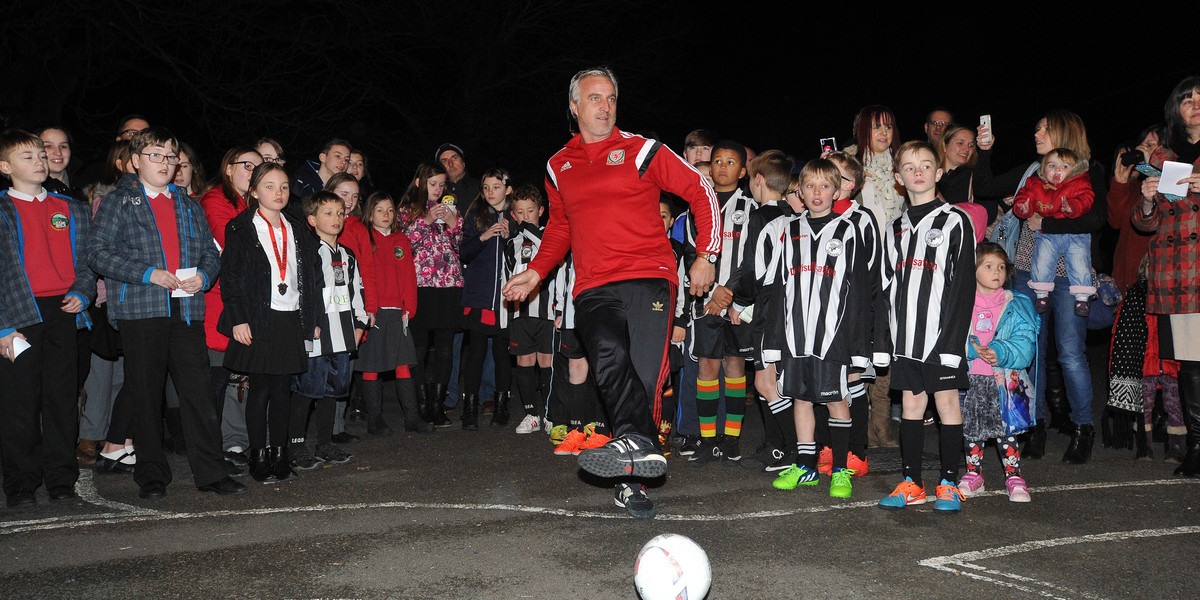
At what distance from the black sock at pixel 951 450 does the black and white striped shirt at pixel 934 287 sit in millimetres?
447

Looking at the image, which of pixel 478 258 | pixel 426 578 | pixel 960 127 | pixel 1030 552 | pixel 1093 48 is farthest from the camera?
pixel 1093 48

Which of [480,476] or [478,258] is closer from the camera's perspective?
[480,476]

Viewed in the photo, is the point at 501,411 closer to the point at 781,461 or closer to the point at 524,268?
the point at 524,268

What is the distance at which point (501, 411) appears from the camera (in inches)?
338

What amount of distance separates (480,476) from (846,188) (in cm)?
317

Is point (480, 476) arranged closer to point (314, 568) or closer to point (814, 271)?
point (314, 568)

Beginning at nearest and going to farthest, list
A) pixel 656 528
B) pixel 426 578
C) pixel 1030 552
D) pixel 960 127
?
1. pixel 426 578
2. pixel 1030 552
3. pixel 656 528
4. pixel 960 127

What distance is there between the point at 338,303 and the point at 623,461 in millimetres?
3438

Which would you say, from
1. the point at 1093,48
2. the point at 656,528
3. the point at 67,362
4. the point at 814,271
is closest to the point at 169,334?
the point at 67,362

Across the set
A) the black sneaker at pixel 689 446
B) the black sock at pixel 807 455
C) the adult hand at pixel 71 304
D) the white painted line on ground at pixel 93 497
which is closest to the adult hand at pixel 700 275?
the black sock at pixel 807 455

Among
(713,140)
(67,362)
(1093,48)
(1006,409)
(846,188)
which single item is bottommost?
(1006,409)

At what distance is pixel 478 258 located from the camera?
8.84 metres

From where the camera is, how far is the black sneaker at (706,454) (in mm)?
6750

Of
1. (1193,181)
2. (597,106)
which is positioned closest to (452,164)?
(597,106)
